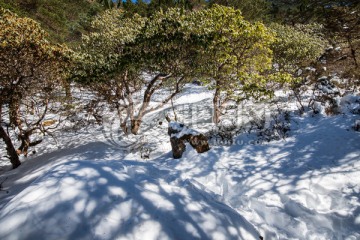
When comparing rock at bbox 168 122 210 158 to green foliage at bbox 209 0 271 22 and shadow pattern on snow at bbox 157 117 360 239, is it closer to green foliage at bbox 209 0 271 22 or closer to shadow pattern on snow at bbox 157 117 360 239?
shadow pattern on snow at bbox 157 117 360 239

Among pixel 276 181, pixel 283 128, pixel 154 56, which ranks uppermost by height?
pixel 154 56

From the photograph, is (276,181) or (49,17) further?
(49,17)

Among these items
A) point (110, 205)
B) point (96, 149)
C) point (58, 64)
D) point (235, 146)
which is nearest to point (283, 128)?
point (235, 146)

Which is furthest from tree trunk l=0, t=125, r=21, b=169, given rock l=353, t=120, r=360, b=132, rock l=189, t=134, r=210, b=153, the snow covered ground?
rock l=353, t=120, r=360, b=132

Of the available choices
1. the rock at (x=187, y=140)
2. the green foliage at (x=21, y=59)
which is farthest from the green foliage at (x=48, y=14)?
the rock at (x=187, y=140)

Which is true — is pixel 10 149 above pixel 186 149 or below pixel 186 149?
above

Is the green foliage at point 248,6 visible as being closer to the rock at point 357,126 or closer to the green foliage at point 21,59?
the green foliage at point 21,59

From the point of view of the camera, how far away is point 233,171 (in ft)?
18.1

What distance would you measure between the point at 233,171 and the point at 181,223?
3135 mm

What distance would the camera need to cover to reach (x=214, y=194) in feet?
14.3

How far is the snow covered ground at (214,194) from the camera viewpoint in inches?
94.1

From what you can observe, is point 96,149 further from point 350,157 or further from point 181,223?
point 350,157

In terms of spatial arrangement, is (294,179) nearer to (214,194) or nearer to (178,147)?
(214,194)

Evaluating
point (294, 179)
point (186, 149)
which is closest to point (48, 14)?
point (186, 149)
